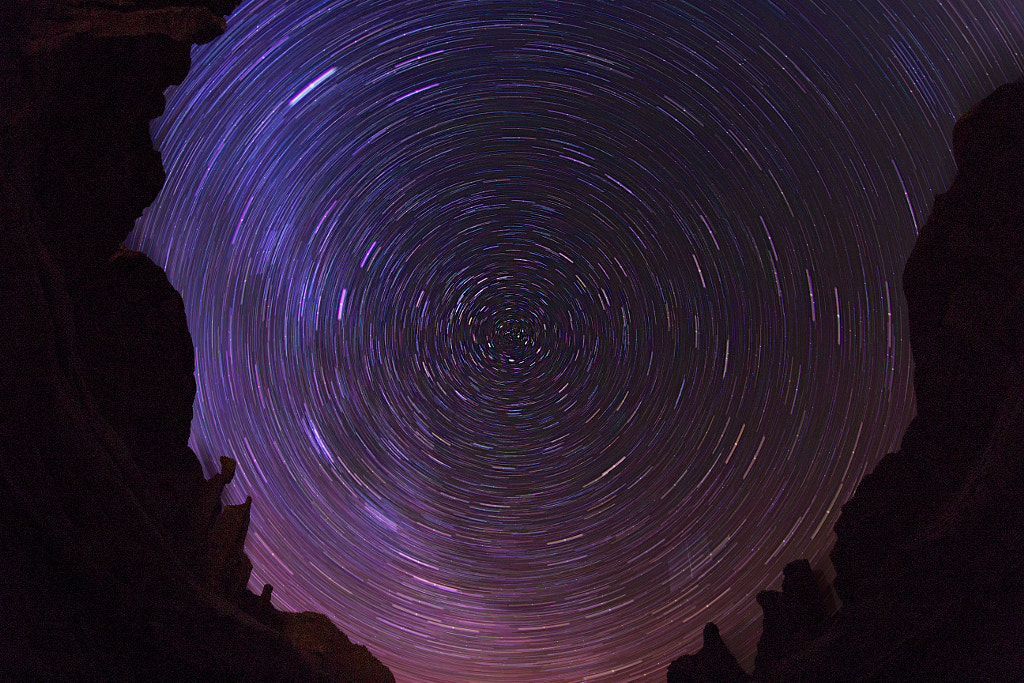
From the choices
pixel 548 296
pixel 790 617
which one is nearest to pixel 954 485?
pixel 790 617

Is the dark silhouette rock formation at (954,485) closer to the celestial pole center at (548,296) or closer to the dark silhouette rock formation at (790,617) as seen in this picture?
the dark silhouette rock formation at (790,617)

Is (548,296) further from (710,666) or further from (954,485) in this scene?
(954,485)

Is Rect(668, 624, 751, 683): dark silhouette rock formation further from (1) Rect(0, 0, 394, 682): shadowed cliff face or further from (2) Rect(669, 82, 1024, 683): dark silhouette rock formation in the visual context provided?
(1) Rect(0, 0, 394, 682): shadowed cliff face

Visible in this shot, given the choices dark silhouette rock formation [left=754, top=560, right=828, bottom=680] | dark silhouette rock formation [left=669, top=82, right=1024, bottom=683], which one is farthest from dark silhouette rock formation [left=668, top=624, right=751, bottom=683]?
dark silhouette rock formation [left=669, top=82, right=1024, bottom=683]

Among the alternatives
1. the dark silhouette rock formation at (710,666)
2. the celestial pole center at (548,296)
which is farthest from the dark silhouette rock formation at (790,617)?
the celestial pole center at (548,296)

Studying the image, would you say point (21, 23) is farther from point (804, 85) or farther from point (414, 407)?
point (804, 85)

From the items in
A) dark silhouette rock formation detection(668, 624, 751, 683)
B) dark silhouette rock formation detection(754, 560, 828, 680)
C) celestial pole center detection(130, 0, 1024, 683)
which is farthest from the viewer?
celestial pole center detection(130, 0, 1024, 683)

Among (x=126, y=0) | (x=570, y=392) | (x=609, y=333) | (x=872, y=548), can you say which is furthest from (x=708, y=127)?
(x=126, y=0)
